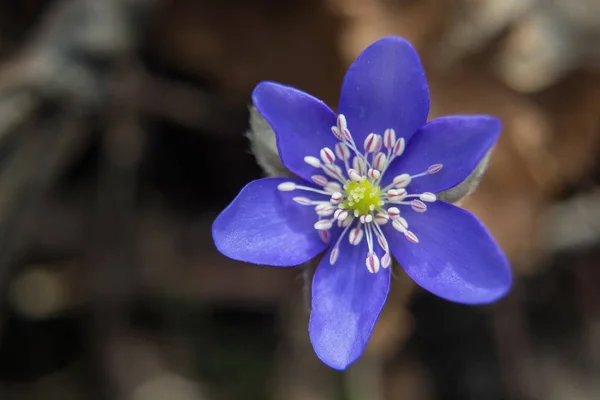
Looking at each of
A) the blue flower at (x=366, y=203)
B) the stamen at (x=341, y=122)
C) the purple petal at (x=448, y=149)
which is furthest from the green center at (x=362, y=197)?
the stamen at (x=341, y=122)

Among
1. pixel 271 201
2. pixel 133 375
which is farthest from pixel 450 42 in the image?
pixel 133 375

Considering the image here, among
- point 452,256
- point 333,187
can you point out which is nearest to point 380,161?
point 333,187

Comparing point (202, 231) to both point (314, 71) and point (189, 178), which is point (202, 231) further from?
point (314, 71)

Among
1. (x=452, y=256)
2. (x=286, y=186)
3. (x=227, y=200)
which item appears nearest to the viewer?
(x=452, y=256)

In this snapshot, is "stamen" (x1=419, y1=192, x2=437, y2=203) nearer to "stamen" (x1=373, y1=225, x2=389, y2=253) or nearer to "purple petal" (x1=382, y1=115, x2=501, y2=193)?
"purple petal" (x1=382, y1=115, x2=501, y2=193)

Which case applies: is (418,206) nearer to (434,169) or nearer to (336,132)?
(434,169)

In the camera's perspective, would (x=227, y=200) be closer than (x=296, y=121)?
No
